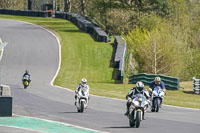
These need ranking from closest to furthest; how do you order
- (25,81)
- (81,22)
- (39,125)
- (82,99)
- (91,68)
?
1. (39,125)
2. (82,99)
3. (25,81)
4. (91,68)
5. (81,22)

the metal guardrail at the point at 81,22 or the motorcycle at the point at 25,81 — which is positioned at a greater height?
the metal guardrail at the point at 81,22

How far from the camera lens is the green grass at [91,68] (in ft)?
110

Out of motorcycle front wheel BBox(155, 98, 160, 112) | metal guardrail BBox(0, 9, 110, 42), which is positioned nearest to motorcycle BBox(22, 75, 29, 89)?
motorcycle front wheel BBox(155, 98, 160, 112)

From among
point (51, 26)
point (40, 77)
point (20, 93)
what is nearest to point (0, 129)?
point (20, 93)

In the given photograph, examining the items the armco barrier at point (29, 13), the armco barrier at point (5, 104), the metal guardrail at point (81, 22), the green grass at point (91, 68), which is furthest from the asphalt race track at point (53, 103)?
the armco barrier at point (29, 13)

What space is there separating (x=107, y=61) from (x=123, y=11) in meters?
25.4

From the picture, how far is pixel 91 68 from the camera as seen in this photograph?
48344 millimetres

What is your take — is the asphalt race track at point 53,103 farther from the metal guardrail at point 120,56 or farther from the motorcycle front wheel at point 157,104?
the metal guardrail at point 120,56

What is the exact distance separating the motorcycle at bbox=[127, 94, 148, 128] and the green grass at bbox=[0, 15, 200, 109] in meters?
10.9

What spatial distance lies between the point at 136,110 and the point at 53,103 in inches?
411

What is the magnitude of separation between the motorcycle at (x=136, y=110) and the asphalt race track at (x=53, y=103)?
26 centimetres

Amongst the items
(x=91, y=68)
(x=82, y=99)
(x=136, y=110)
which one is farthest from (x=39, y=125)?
(x=91, y=68)

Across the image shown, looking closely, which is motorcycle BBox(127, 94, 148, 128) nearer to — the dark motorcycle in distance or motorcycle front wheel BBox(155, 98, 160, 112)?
motorcycle front wheel BBox(155, 98, 160, 112)

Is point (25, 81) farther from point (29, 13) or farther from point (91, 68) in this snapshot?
point (29, 13)
